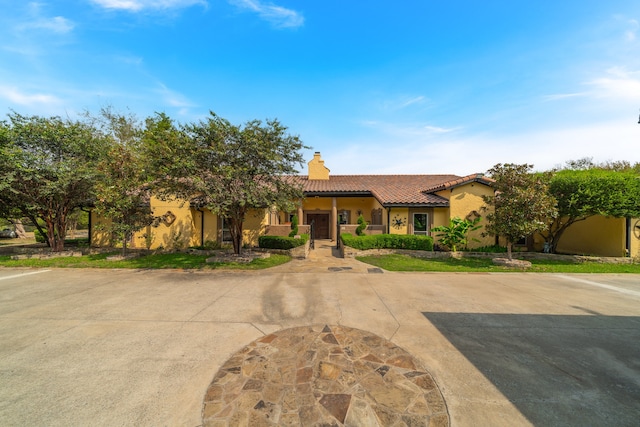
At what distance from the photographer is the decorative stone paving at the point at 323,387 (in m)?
2.59

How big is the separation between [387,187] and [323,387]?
1764 cm

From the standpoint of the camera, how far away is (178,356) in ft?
12.4

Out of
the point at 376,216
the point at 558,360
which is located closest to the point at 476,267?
the point at 376,216

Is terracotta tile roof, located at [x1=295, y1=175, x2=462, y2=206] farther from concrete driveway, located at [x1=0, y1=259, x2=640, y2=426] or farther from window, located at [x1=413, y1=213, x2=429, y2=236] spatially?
concrete driveway, located at [x1=0, y1=259, x2=640, y2=426]

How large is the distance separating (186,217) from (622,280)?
21356 millimetres

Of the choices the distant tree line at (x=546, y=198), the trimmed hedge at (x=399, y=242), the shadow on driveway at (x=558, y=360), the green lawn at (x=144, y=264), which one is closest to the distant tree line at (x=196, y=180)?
the distant tree line at (x=546, y=198)

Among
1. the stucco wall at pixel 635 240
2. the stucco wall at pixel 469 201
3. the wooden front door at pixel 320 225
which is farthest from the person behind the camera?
the wooden front door at pixel 320 225

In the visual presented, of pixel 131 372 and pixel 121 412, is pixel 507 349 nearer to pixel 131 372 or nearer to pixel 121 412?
pixel 121 412

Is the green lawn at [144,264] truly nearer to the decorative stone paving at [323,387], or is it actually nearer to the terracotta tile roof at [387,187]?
the terracotta tile roof at [387,187]

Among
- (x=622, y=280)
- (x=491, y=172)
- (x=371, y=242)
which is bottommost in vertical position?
(x=622, y=280)

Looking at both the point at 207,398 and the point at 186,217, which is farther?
the point at 186,217

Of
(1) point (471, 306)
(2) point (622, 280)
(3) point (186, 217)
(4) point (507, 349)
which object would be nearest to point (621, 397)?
(4) point (507, 349)

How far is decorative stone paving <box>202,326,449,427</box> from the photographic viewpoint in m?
2.59

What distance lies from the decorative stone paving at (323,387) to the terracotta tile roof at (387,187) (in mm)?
9436
